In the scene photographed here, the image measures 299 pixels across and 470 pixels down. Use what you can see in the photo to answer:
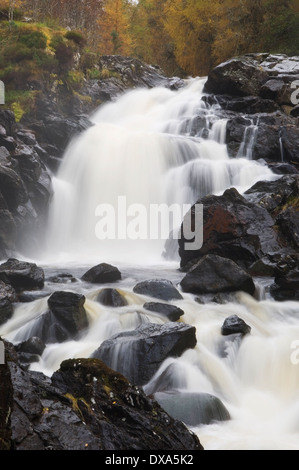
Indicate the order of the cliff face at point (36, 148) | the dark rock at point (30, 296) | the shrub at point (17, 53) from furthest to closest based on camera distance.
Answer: the shrub at point (17, 53), the cliff face at point (36, 148), the dark rock at point (30, 296)

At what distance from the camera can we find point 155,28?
3403 cm

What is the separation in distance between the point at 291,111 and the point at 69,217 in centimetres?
1093

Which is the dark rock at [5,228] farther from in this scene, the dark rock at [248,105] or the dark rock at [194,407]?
the dark rock at [248,105]

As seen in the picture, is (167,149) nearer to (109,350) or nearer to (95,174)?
(95,174)

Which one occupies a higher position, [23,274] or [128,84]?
[128,84]

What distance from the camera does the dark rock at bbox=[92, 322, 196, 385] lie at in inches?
203

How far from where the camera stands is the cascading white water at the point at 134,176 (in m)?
13.1

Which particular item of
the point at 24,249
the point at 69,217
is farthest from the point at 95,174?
the point at 24,249

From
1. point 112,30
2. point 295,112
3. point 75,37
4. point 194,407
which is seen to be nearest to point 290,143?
point 295,112

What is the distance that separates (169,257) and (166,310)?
4850 millimetres

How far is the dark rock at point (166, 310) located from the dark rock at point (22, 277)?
2.32 meters

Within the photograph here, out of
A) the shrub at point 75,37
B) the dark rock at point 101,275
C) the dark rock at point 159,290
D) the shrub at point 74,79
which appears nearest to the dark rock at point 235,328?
the dark rock at point 159,290

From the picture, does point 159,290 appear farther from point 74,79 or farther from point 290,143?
point 74,79

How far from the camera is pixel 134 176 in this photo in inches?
579
